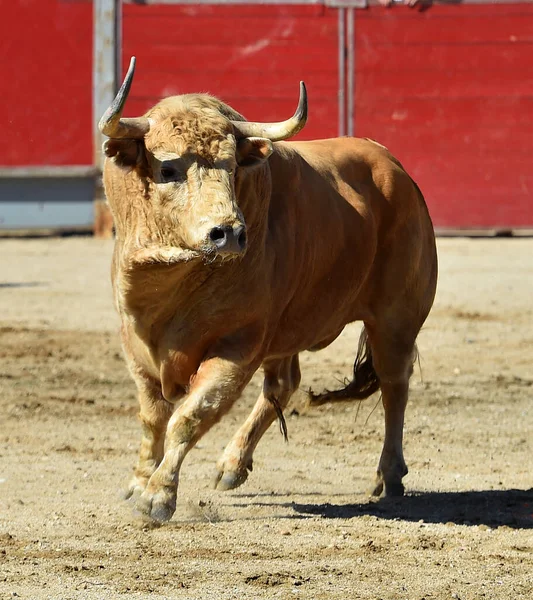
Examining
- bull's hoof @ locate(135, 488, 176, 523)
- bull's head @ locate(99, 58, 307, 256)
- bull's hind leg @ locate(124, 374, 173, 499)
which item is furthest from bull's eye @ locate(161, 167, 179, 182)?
bull's hoof @ locate(135, 488, 176, 523)

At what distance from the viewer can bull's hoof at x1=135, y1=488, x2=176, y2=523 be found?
520 cm

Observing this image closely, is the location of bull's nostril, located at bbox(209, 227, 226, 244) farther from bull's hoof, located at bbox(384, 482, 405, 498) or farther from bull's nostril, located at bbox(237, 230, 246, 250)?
bull's hoof, located at bbox(384, 482, 405, 498)

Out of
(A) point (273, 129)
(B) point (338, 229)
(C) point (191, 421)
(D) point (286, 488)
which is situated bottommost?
(D) point (286, 488)

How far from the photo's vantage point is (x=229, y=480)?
20.2 feet

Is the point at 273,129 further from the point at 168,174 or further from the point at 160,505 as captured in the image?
the point at 160,505

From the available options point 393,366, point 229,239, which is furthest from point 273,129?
point 393,366

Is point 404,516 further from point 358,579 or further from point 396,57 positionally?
point 396,57

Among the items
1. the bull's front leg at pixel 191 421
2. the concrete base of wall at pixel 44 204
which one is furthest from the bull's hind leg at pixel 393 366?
the concrete base of wall at pixel 44 204

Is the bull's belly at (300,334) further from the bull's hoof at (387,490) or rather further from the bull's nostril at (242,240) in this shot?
the bull's nostril at (242,240)

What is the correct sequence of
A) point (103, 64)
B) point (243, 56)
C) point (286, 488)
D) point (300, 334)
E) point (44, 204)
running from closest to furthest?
point (300, 334)
point (286, 488)
point (103, 64)
point (44, 204)
point (243, 56)

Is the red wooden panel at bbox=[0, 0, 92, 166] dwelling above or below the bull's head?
below

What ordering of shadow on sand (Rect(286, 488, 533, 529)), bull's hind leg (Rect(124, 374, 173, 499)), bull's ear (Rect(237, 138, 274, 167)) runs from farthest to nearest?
bull's hind leg (Rect(124, 374, 173, 499)) → shadow on sand (Rect(286, 488, 533, 529)) → bull's ear (Rect(237, 138, 274, 167))

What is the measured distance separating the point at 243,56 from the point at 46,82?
2.47 meters

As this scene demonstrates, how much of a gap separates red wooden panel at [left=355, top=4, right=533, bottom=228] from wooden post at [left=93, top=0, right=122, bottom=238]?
10.0 ft
